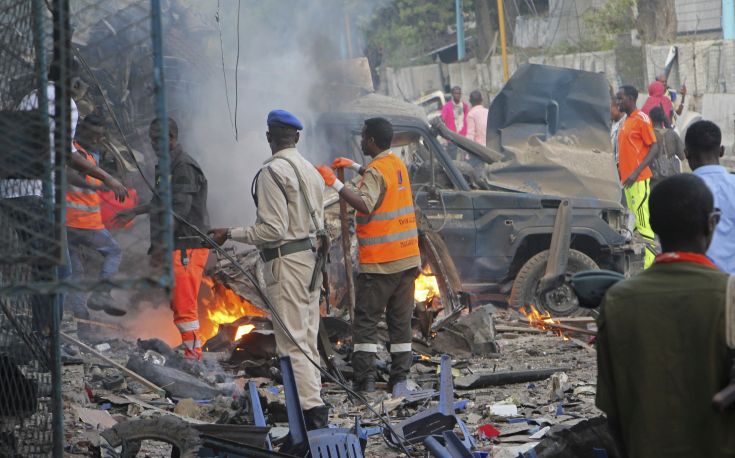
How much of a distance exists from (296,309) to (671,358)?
3438 millimetres

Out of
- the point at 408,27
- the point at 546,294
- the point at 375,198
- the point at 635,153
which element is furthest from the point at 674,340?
the point at 408,27

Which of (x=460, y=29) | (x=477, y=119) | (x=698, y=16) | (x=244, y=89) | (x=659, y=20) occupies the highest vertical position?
(x=460, y=29)

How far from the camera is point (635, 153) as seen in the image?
11.6 m

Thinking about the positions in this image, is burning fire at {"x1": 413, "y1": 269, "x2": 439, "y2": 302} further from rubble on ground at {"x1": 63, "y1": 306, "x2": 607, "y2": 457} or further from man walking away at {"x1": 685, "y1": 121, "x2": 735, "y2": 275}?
man walking away at {"x1": 685, "y1": 121, "x2": 735, "y2": 275}

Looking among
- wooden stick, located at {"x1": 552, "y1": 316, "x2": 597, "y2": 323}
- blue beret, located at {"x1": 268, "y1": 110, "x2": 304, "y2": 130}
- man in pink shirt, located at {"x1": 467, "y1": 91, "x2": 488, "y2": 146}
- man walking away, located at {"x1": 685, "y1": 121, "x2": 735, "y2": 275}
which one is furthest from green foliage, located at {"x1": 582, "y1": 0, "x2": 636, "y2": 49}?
man walking away, located at {"x1": 685, "y1": 121, "x2": 735, "y2": 275}

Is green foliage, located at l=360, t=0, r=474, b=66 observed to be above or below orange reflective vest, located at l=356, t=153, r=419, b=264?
above

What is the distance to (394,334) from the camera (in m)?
7.67

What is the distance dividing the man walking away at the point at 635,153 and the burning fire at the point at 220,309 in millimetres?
4685

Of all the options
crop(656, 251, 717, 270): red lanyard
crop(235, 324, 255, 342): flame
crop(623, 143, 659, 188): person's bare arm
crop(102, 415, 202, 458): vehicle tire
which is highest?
crop(623, 143, 659, 188): person's bare arm

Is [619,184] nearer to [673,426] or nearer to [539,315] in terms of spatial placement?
[539,315]

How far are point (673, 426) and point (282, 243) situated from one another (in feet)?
11.6

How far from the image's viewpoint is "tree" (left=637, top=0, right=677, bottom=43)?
87.5ft

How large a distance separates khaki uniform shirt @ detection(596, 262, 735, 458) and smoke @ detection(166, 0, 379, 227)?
24.0ft

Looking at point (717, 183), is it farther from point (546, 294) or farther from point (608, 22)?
point (608, 22)
